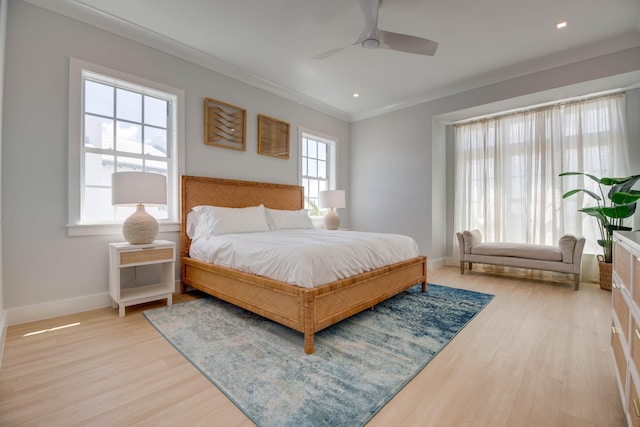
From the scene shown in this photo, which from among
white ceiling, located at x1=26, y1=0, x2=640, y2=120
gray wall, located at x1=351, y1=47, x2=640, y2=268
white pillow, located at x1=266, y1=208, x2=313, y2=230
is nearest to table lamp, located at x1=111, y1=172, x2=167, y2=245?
white pillow, located at x1=266, y1=208, x2=313, y2=230

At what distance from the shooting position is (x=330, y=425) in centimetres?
129

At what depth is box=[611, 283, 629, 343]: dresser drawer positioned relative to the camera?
1236 mm

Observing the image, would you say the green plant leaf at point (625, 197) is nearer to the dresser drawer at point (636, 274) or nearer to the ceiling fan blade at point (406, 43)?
the ceiling fan blade at point (406, 43)

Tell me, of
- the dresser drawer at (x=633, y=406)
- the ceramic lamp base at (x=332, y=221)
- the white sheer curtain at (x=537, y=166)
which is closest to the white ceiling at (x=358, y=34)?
the white sheer curtain at (x=537, y=166)

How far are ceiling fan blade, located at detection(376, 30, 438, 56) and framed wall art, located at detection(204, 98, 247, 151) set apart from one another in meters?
2.16

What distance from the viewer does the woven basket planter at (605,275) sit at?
3410 mm

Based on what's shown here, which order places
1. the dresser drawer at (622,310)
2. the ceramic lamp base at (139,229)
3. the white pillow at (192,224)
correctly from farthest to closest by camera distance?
the white pillow at (192,224) → the ceramic lamp base at (139,229) → the dresser drawer at (622,310)

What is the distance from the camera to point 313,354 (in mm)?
1928

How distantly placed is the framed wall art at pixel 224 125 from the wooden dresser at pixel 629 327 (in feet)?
12.7

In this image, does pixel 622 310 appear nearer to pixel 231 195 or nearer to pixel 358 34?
pixel 358 34

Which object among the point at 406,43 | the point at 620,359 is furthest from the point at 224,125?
the point at 620,359

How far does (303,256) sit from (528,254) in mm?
3378

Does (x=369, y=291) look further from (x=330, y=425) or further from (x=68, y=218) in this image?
(x=68, y=218)

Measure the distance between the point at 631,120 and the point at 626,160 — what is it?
498 mm
